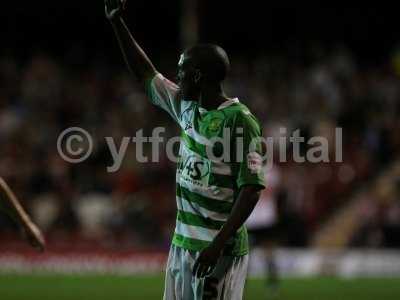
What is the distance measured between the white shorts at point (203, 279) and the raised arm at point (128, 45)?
1.19 m

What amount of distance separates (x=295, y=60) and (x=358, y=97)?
2.30 meters

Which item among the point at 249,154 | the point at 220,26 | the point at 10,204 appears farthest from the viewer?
the point at 220,26

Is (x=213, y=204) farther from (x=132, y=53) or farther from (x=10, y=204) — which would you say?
(x=10, y=204)

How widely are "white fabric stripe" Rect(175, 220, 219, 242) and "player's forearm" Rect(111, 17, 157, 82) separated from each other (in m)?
1.09

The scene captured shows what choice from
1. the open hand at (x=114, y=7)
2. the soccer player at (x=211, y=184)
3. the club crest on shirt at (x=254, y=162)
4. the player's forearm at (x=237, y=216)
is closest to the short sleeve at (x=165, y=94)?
the soccer player at (x=211, y=184)

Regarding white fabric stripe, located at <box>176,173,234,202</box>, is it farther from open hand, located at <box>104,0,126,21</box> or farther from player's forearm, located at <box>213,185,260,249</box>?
open hand, located at <box>104,0,126,21</box>

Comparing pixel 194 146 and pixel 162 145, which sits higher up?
pixel 162 145

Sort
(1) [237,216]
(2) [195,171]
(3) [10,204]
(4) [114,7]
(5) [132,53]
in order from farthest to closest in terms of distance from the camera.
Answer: (3) [10,204], (5) [132,53], (4) [114,7], (2) [195,171], (1) [237,216]

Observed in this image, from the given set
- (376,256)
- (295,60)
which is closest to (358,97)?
(295,60)

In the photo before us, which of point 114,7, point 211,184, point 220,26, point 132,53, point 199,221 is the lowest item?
point 199,221

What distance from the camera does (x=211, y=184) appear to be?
5508 millimetres

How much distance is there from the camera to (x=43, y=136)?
18719 mm

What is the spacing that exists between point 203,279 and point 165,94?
4.10ft
